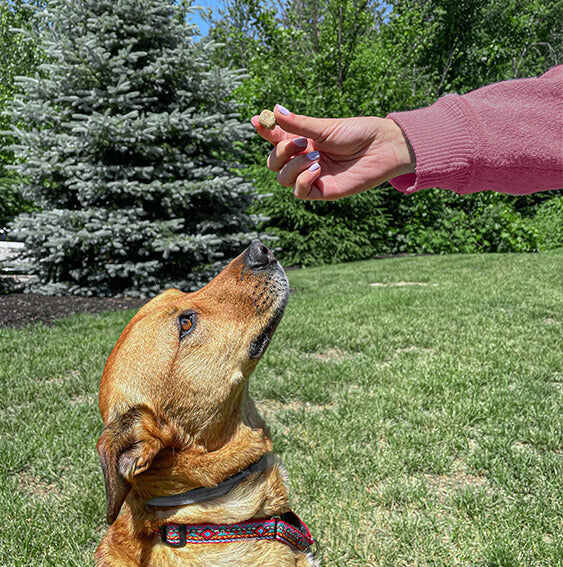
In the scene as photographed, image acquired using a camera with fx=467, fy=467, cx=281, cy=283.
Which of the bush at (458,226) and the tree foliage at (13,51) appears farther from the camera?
the tree foliage at (13,51)

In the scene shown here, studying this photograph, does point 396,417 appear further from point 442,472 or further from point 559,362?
point 559,362

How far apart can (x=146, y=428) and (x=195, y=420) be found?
22cm

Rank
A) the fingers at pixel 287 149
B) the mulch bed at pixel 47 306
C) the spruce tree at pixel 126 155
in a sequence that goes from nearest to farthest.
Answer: the fingers at pixel 287 149, the mulch bed at pixel 47 306, the spruce tree at pixel 126 155

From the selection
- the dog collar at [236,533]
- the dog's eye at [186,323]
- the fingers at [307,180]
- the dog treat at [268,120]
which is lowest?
the dog collar at [236,533]

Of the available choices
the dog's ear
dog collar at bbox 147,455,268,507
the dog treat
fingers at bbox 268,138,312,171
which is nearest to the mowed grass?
dog collar at bbox 147,455,268,507

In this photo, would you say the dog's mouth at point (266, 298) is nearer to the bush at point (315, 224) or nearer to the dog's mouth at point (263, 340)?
the dog's mouth at point (263, 340)

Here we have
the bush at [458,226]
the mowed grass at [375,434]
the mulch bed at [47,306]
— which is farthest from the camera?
the bush at [458,226]

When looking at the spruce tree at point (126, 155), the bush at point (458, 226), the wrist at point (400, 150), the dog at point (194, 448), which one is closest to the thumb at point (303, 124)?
the wrist at point (400, 150)

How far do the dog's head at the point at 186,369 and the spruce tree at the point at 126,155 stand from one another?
581 centimetres

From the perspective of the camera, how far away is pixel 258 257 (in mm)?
2342

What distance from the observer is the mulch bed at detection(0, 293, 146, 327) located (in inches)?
270

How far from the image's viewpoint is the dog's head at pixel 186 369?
72.5 inches

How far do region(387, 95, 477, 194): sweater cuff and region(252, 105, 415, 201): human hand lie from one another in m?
0.13

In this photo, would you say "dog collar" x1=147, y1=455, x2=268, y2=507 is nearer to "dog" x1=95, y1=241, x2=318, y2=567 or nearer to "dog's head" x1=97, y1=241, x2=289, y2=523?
"dog" x1=95, y1=241, x2=318, y2=567
